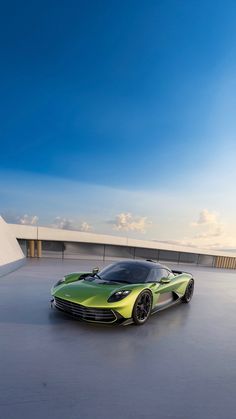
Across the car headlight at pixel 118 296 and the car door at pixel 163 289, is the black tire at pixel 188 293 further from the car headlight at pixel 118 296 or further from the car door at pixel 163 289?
the car headlight at pixel 118 296

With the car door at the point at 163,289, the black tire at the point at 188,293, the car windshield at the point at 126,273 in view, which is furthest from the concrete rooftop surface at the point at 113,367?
the black tire at the point at 188,293

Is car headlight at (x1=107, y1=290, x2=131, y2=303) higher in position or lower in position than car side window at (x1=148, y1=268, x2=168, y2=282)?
higher

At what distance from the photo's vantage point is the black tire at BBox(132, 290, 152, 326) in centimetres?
448

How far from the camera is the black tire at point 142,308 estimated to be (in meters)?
4.48

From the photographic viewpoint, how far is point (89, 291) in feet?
14.8

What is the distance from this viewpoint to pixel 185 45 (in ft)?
38.2

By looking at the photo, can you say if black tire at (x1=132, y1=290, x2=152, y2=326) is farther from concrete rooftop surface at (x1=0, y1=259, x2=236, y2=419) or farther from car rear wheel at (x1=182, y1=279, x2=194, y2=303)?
car rear wheel at (x1=182, y1=279, x2=194, y2=303)

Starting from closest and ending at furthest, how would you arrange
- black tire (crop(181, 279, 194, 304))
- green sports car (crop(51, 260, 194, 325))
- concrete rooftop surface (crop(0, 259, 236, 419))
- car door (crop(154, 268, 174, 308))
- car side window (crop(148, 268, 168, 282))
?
concrete rooftop surface (crop(0, 259, 236, 419)) → green sports car (crop(51, 260, 194, 325)) → car door (crop(154, 268, 174, 308)) → car side window (crop(148, 268, 168, 282)) → black tire (crop(181, 279, 194, 304))

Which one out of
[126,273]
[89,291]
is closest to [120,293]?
[89,291]

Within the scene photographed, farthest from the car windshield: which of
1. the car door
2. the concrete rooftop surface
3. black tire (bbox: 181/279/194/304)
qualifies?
black tire (bbox: 181/279/194/304)

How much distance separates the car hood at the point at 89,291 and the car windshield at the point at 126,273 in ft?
1.13

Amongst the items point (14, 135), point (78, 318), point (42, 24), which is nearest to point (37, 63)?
point (42, 24)

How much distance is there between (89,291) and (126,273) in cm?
113

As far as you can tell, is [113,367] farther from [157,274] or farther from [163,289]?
[157,274]
